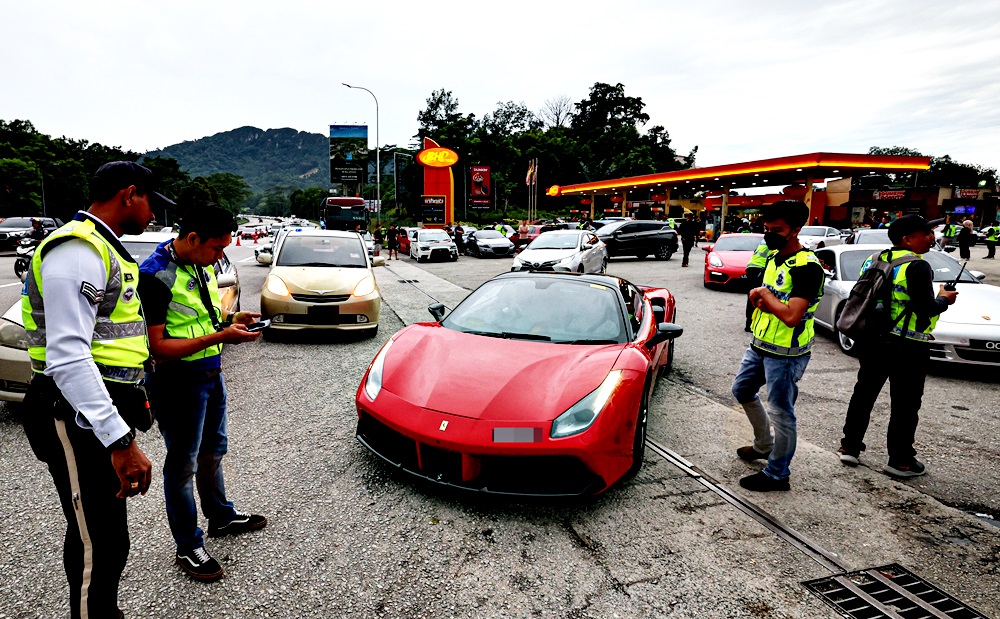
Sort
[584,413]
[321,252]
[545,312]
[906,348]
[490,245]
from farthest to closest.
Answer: [490,245] < [321,252] < [545,312] < [906,348] < [584,413]

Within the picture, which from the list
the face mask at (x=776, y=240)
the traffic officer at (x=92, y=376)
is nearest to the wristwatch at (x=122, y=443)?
the traffic officer at (x=92, y=376)

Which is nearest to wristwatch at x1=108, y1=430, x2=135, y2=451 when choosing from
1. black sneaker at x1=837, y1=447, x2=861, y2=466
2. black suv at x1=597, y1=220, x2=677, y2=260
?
black sneaker at x1=837, y1=447, x2=861, y2=466

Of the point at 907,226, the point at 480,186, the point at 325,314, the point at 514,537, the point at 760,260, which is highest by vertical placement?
the point at 480,186

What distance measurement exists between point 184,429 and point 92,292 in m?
0.89

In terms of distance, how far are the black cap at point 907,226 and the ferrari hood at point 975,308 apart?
271 centimetres

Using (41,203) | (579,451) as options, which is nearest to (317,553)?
(579,451)

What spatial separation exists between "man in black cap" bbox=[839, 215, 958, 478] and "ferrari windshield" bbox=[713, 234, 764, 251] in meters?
9.72

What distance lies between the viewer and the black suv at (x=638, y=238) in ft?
67.3

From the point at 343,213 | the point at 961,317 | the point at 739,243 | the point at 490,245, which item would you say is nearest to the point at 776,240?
the point at 961,317

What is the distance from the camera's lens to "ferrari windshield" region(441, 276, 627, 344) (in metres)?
3.92

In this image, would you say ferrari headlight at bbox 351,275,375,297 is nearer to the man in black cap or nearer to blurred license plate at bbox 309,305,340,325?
blurred license plate at bbox 309,305,340,325

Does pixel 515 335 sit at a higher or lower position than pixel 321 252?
lower

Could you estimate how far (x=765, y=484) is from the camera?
3322mm

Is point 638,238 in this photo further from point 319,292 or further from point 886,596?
point 886,596
